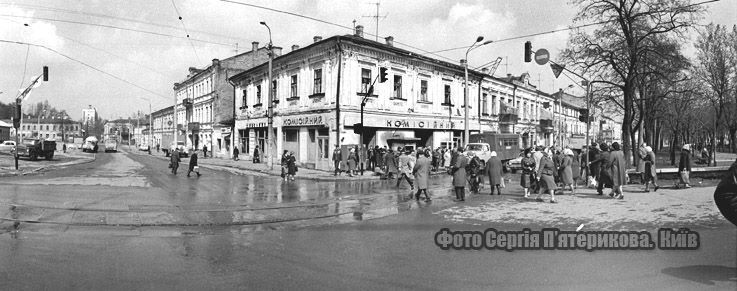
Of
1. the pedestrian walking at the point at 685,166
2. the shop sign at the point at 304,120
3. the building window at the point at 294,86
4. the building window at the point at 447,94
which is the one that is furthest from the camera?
the building window at the point at 447,94

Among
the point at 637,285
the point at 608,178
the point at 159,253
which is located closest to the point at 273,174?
the point at 608,178

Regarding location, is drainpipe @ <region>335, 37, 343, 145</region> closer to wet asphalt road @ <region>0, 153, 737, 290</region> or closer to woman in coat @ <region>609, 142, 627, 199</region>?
wet asphalt road @ <region>0, 153, 737, 290</region>

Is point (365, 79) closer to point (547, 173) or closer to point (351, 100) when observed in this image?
point (351, 100)

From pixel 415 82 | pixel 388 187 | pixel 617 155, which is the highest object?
pixel 415 82

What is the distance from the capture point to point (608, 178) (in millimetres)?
13500

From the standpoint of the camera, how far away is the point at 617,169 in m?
13.2

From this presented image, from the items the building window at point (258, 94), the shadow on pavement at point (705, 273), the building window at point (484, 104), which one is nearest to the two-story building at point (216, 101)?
the building window at point (258, 94)

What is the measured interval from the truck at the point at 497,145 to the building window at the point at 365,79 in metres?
7.46

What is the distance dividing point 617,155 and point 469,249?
26.0 ft

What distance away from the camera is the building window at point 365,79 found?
29.3m

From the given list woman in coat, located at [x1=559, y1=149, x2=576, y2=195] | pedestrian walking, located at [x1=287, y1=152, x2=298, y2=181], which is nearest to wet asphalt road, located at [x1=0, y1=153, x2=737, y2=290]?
woman in coat, located at [x1=559, y1=149, x2=576, y2=195]

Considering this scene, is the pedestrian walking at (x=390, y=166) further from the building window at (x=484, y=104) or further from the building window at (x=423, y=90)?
the building window at (x=484, y=104)

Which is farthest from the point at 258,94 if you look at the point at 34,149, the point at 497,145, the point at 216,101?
the point at 497,145

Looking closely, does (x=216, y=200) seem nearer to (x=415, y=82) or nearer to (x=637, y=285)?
(x=637, y=285)
